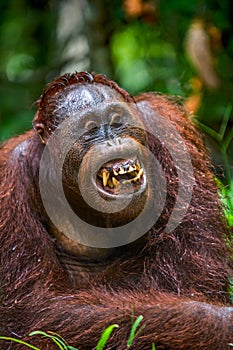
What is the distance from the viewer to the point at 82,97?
4496 mm

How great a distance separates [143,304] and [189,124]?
1.22m

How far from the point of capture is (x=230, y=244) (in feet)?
15.7

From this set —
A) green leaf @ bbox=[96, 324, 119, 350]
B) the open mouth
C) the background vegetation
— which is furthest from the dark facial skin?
the background vegetation

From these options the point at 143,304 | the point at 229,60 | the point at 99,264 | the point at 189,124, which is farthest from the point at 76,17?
the point at 143,304

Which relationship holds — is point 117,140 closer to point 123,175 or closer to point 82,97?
point 123,175

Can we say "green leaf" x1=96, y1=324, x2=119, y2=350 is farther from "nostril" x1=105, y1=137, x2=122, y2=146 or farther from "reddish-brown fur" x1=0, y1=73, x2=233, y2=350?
"nostril" x1=105, y1=137, x2=122, y2=146

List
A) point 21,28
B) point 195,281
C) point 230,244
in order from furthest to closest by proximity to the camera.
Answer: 1. point 21,28
2. point 230,244
3. point 195,281

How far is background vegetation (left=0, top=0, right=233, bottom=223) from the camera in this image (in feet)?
24.9

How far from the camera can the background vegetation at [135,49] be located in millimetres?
7582

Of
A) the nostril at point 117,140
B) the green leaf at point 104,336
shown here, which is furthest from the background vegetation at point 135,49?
the green leaf at point 104,336

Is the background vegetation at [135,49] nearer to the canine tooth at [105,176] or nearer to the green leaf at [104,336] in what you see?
the canine tooth at [105,176]

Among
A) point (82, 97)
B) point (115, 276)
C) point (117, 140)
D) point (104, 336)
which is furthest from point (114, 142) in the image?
point (104, 336)

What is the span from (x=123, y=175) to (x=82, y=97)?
20.2 inches

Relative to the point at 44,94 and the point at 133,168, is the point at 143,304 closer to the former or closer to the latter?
the point at 133,168
